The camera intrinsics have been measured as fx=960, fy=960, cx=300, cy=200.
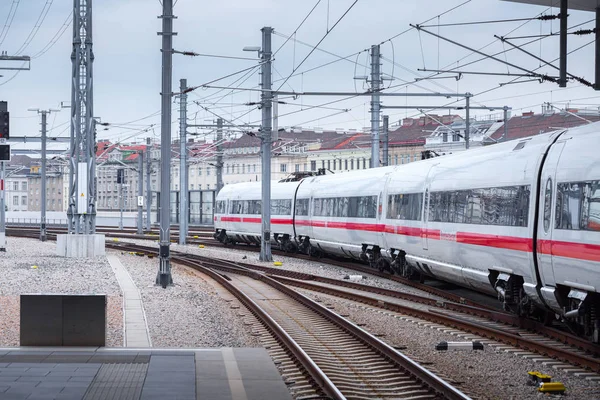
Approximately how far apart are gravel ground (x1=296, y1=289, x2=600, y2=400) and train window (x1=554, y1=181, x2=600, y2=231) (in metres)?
2.07

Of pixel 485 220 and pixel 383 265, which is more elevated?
pixel 485 220

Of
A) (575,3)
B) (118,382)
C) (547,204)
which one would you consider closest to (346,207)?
(575,3)

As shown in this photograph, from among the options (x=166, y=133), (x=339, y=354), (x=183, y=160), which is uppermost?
(x=183, y=160)

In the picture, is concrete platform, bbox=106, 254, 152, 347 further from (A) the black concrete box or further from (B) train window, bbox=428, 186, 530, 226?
(B) train window, bbox=428, 186, 530, 226

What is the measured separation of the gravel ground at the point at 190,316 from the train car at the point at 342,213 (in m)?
5.37

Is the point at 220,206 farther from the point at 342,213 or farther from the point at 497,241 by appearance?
the point at 497,241

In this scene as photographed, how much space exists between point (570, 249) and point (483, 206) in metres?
4.78

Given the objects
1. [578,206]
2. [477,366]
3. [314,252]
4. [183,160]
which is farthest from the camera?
[183,160]

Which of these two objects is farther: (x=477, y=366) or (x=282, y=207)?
(x=282, y=207)

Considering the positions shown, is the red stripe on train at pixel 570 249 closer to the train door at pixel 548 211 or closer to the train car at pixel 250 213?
the train door at pixel 548 211

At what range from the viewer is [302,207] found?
39.0 m

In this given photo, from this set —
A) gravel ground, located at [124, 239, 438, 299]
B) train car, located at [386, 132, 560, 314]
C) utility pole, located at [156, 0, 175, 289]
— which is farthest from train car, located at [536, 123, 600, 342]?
utility pole, located at [156, 0, 175, 289]

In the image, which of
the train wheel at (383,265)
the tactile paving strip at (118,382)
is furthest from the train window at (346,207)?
the tactile paving strip at (118,382)

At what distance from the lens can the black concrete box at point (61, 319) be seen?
12.9 m
